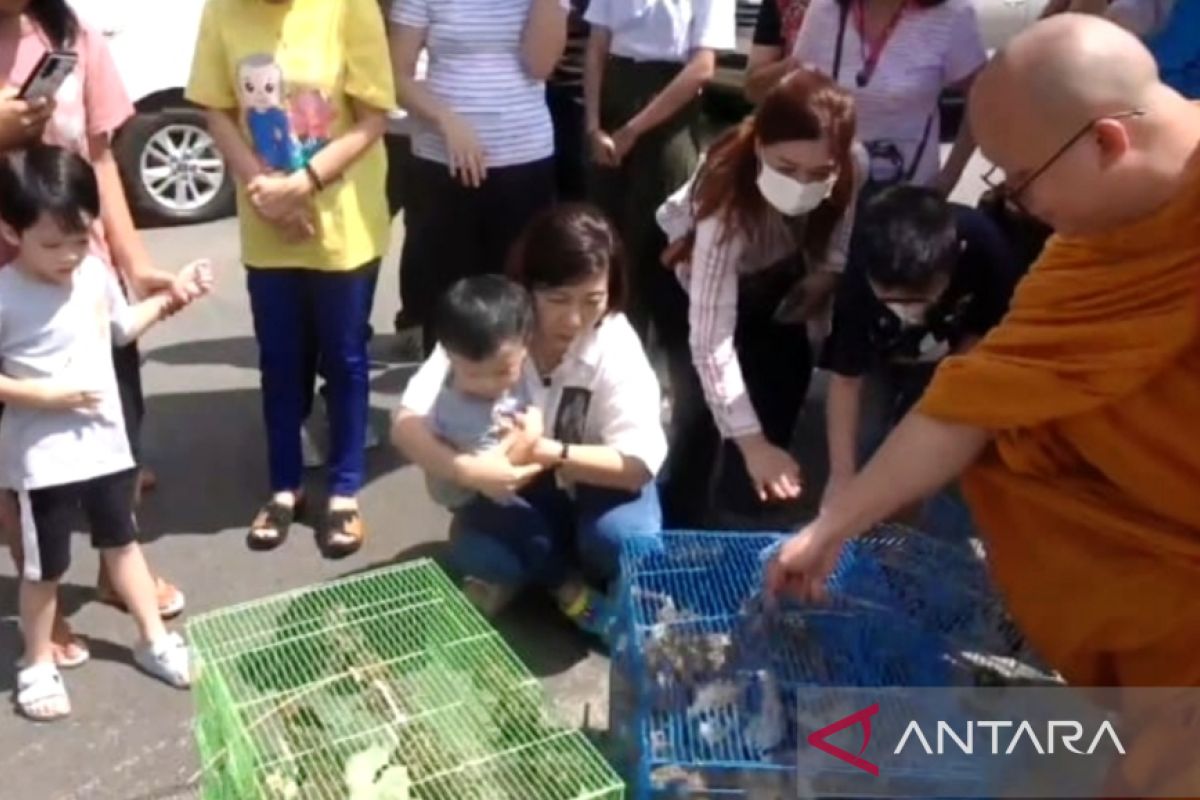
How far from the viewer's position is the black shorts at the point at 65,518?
287 cm

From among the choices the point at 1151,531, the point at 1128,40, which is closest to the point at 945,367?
the point at 1151,531

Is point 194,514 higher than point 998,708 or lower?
lower

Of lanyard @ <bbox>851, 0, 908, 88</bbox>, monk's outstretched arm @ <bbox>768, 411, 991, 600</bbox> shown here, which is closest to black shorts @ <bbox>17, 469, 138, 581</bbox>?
monk's outstretched arm @ <bbox>768, 411, 991, 600</bbox>

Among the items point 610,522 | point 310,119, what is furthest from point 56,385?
point 610,522

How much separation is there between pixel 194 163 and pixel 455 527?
330cm

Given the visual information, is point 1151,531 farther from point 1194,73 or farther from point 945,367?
point 1194,73

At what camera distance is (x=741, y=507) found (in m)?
3.54

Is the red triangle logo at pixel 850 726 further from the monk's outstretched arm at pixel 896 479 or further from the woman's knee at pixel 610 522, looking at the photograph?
the woman's knee at pixel 610 522

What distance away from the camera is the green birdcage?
7.03 ft

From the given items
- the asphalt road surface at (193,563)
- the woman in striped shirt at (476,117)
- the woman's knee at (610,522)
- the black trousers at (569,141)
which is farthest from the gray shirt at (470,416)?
the black trousers at (569,141)

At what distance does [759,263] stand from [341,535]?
1.17 metres

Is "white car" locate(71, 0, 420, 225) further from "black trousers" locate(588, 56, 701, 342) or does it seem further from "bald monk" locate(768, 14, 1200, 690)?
"bald monk" locate(768, 14, 1200, 690)

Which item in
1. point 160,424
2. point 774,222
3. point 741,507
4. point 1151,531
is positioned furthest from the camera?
point 160,424

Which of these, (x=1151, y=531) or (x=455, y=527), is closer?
(x=1151, y=531)
